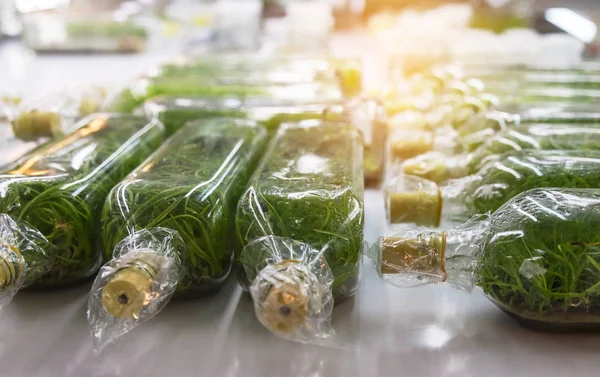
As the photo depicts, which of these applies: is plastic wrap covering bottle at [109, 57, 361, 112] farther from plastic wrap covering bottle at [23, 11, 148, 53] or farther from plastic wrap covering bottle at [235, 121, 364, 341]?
plastic wrap covering bottle at [23, 11, 148, 53]

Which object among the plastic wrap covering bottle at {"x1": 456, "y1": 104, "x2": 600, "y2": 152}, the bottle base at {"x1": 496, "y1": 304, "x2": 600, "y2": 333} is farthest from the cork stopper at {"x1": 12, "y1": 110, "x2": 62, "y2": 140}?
the bottle base at {"x1": 496, "y1": 304, "x2": 600, "y2": 333}

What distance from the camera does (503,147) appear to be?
86 centimetres

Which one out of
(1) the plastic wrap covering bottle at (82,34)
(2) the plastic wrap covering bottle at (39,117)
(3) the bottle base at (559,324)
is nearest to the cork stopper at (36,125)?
(2) the plastic wrap covering bottle at (39,117)

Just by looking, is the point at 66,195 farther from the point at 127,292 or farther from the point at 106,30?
the point at 106,30

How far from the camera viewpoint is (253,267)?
0.63m

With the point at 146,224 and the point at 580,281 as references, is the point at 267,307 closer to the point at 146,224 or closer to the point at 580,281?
the point at 146,224

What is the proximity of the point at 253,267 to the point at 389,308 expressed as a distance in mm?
188

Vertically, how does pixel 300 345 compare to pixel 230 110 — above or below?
below

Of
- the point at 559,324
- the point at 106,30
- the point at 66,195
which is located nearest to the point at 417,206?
the point at 559,324

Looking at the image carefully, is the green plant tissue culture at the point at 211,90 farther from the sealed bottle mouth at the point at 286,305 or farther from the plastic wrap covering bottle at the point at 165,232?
the sealed bottle mouth at the point at 286,305

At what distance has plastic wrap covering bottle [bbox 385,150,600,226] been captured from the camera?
2.43ft

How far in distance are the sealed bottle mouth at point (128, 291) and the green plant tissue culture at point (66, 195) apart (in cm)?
14

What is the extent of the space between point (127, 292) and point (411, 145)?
0.59 metres

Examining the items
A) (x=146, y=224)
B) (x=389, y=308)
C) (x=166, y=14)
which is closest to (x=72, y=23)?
(x=166, y=14)
